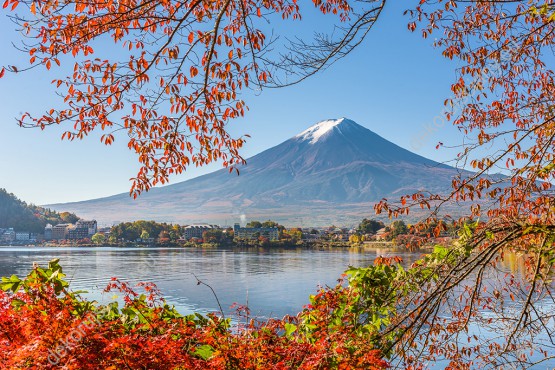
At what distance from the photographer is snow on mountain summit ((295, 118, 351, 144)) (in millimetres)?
130375

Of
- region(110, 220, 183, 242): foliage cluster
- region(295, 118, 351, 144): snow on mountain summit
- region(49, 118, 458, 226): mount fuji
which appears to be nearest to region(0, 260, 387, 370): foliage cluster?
region(110, 220, 183, 242): foliage cluster

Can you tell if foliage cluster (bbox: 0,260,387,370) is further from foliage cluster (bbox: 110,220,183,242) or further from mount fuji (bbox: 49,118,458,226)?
mount fuji (bbox: 49,118,458,226)

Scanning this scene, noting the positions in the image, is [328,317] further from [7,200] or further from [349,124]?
[349,124]

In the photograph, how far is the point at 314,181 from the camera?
12988cm

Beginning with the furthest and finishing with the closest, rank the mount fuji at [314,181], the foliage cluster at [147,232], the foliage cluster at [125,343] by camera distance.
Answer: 1. the mount fuji at [314,181]
2. the foliage cluster at [147,232]
3. the foliage cluster at [125,343]

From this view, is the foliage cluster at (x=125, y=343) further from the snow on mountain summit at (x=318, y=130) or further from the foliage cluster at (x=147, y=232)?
the snow on mountain summit at (x=318, y=130)

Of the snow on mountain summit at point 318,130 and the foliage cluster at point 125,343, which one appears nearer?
the foliage cluster at point 125,343

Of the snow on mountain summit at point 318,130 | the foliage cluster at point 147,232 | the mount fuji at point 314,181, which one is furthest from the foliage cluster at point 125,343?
the snow on mountain summit at point 318,130

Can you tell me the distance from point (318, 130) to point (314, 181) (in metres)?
15.1

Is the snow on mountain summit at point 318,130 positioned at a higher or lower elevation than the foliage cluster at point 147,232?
higher

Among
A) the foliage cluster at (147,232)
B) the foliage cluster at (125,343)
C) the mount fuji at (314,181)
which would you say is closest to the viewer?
the foliage cluster at (125,343)

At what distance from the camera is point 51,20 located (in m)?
3.37

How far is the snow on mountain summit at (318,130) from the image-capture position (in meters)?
130

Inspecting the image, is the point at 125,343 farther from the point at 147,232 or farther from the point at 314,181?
the point at 314,181
